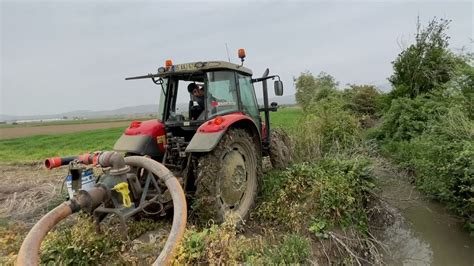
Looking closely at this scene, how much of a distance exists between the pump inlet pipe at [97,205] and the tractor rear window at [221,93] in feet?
4.30

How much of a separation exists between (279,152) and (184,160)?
6.75 feet

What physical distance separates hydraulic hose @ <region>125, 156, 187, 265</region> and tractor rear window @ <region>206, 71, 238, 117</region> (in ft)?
4.11

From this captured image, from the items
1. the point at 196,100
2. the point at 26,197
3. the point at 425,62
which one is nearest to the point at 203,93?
the point at 196,100

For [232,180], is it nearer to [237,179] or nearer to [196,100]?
[237,179]

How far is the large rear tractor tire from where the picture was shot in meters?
5.74

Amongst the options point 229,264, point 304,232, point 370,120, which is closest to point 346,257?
point 304,232

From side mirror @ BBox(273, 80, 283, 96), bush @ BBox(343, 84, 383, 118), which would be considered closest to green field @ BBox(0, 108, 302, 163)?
bush @ BBox(343, 84, 383, 118)

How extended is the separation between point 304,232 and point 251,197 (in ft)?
2.90

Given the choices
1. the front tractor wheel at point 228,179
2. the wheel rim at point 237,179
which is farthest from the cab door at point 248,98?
the wheel rim at point 237,179

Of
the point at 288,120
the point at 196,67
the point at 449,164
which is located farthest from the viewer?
the point at 288,120

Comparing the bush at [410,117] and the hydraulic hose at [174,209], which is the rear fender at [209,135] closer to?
the hydraulic hose at [174,209]

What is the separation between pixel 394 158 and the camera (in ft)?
23.3

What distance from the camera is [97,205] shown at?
3.03m

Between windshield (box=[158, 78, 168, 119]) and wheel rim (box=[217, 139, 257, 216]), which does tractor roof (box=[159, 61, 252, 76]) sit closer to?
windshield (box=[158, 78, 168, 119])
